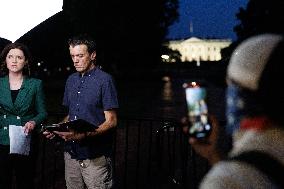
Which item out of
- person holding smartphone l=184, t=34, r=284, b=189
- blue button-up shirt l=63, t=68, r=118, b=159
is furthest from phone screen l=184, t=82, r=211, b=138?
blue button-up shirt l=63, t=68, r=118, b=159

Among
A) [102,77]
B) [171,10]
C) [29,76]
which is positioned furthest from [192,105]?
[171,10]

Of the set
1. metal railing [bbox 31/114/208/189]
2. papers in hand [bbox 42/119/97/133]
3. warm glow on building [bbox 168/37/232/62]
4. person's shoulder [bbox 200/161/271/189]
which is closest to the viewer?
person's shoulder [bbox 200/161/271/189]

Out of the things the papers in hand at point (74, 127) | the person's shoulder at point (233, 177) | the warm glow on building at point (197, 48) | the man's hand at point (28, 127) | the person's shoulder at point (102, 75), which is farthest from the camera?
the warm glow on building at point (197, 48)

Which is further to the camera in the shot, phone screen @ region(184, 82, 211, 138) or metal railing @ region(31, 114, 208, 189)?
metal railing @ region(31, 114, 208, 189)

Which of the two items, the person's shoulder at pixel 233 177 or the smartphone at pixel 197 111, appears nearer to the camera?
the person's shoulder at pixel 233 177

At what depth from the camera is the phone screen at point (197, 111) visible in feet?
5.11

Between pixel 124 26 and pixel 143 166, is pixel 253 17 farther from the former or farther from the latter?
pixel 143 166

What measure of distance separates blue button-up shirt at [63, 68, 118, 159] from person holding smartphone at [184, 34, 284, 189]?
7.79ft

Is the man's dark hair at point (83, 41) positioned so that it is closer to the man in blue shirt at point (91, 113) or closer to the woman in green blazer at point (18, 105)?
the man in blue shirt at point (91, 113)

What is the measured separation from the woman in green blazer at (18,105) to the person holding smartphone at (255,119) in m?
3.01

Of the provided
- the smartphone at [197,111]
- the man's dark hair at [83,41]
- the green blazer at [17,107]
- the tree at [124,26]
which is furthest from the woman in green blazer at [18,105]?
the tree at [124,26]

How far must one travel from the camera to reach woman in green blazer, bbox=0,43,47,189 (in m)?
4.02

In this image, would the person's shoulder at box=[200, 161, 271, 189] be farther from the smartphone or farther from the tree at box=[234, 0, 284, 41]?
the tree at box=[234, 0, 284, 41]

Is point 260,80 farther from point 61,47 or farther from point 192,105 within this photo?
point 61,47
